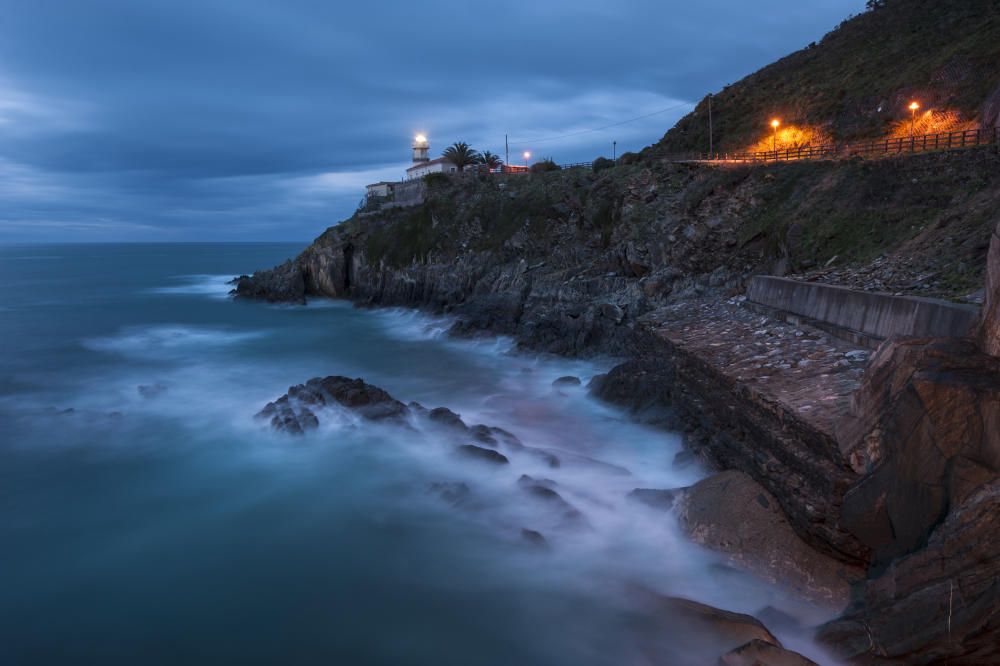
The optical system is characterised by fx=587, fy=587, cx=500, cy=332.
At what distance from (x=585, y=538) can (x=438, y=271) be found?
3226 centimetres

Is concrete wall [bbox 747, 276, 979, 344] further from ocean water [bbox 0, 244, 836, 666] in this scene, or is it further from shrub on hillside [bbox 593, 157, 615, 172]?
shrub on hillside [bbox 593, 157, 615, 172]

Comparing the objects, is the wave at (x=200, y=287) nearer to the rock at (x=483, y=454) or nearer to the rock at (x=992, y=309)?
the rock at (x=483, y=454)

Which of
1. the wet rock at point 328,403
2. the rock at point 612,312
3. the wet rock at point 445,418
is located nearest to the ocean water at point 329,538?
the wet rock at point 328,403

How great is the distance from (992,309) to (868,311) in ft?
16.4

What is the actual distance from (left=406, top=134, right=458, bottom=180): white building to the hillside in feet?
73.7

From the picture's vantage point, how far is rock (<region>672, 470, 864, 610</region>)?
8469 millimetres

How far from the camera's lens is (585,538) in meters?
11.3

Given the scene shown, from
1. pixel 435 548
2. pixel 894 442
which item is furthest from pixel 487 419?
pixel 894 442

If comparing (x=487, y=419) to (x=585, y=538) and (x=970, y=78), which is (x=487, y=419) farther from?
(x=970, y=78)

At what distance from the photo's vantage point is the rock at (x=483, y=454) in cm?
1455

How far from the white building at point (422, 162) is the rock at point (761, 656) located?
5842 centimetres

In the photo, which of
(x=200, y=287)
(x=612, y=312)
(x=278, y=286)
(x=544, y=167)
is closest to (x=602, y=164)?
(x=544, y=167)

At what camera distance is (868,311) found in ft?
39.2

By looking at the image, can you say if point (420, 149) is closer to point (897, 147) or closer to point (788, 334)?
point (897, 147)
